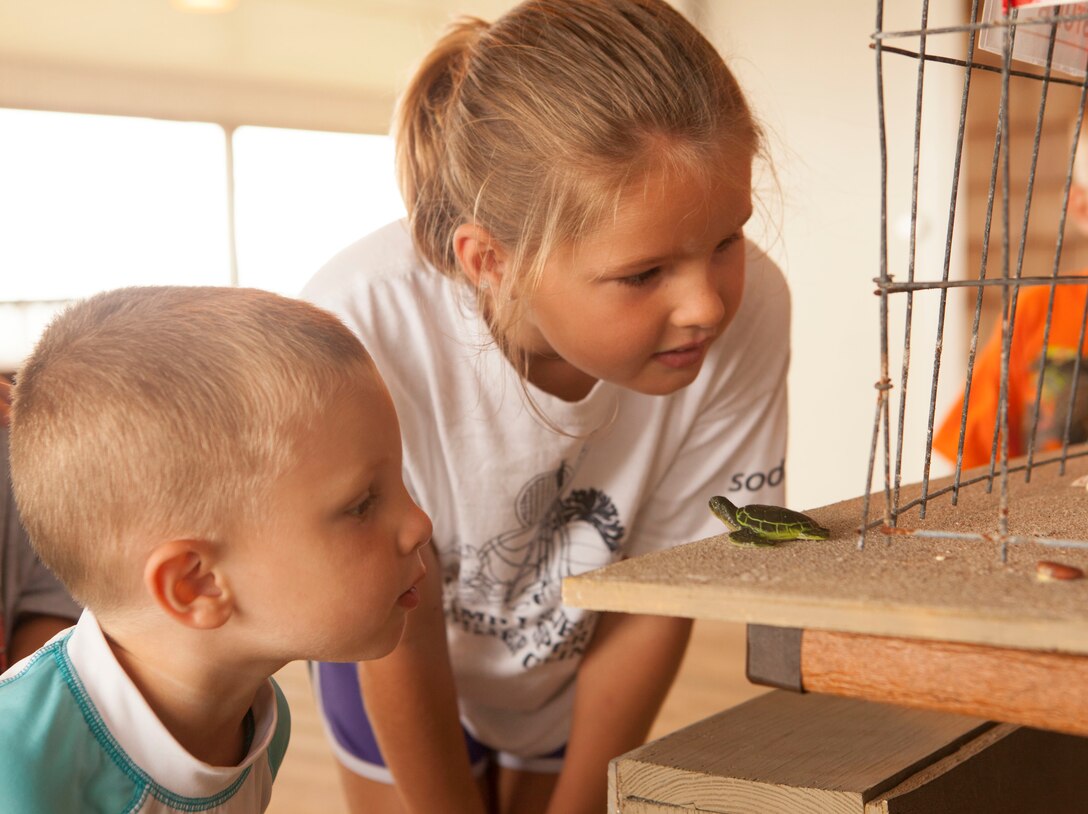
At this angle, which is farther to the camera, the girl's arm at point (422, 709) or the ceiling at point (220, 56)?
the ceiling at point (220, 56)

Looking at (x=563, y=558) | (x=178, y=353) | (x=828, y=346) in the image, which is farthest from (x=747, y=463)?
(x=828, y=346)

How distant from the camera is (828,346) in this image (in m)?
3.47

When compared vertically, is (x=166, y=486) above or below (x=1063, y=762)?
above

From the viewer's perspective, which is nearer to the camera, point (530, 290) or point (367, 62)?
point (530, 290)

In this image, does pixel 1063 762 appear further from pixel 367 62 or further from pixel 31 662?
pixel 367 62

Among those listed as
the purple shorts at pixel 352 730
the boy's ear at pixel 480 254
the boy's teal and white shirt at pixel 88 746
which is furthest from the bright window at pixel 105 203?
the boy's teal and white shirt at pixel 88 746

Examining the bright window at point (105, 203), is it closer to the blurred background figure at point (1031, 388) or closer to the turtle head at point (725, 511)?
the blurred background figure at point (1031, 388)

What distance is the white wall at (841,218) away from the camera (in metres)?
3.26

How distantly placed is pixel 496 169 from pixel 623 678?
1.64ft

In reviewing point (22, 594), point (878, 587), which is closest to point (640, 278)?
point (878, 587)

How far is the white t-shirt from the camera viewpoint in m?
0.99

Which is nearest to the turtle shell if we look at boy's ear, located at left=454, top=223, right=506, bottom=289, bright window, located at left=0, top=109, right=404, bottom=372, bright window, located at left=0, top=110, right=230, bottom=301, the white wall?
boy's ear, located at left=454, top=223, right=506, bottom=289

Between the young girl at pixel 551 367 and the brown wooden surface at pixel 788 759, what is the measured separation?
10.4 inches

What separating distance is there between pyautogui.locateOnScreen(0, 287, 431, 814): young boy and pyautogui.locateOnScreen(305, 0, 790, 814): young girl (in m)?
0.21
